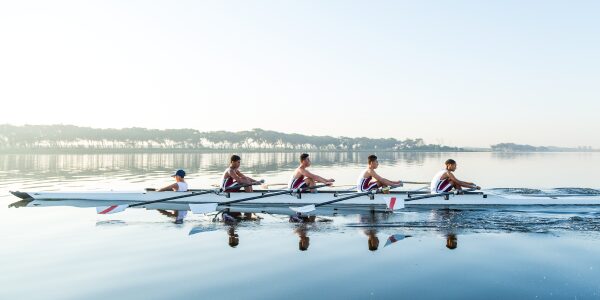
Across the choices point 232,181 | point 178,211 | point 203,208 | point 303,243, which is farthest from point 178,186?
point 303,243

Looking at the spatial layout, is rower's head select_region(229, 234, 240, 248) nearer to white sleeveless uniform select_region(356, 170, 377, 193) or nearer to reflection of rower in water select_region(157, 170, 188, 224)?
reflection of rower in water select_region(157, 170, 188, 224)

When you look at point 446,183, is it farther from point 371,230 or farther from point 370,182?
point 371,230

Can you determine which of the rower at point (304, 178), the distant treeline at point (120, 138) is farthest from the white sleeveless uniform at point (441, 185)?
the distant treeline at point (120, 138)

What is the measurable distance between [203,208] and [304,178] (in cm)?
373

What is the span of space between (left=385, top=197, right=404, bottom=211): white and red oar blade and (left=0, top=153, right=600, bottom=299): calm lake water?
46 centimetres

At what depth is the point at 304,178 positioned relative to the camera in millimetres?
15188

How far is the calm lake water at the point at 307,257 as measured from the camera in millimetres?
6766

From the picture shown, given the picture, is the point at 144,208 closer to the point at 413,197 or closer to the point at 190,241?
the point at 190,241

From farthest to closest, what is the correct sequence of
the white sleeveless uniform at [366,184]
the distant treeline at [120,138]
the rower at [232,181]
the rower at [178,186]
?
the distant treeline at [120,138] < the rower at [178,186] < the rower at [232,181] < the white sleeveless uniform at [366,184]

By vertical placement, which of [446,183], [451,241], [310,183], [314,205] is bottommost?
[451,241]

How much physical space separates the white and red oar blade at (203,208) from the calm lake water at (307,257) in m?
0.34

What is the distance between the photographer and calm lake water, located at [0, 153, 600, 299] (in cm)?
677

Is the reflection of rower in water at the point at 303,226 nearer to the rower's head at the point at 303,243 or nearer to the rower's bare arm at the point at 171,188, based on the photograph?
the rower's head at the point at 303,243

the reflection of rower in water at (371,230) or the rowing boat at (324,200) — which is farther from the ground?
the rowing boat at (324,200)
